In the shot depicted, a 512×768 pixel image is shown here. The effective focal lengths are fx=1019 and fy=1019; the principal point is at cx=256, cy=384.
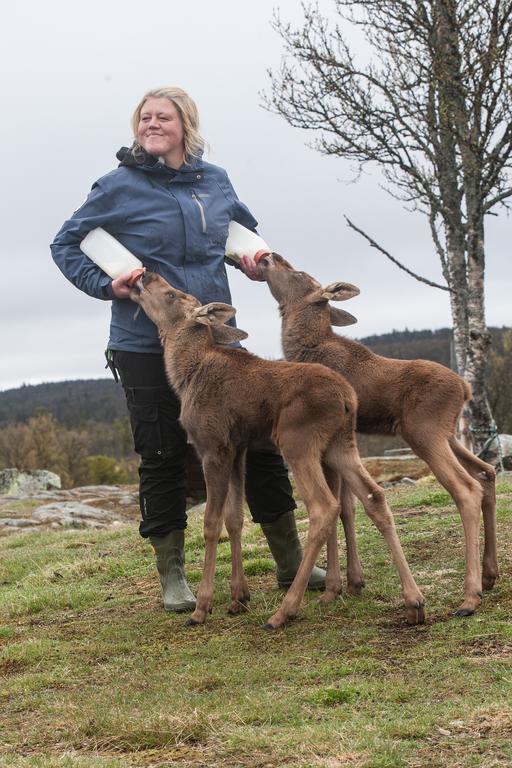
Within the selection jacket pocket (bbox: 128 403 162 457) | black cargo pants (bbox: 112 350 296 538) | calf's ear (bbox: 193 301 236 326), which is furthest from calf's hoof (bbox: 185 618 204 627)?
calf's ear (bbox: 193 301 236 326)

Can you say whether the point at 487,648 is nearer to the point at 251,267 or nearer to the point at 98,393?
the point at 251,267

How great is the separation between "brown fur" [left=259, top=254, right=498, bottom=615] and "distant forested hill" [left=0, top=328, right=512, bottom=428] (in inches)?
1650

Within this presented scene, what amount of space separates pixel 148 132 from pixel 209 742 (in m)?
4.46

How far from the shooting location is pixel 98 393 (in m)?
156

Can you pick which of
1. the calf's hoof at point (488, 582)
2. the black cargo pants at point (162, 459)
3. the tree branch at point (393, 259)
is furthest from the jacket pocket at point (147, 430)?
the tree branch at point (393, 259)

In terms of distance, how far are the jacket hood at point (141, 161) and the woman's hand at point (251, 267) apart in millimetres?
818

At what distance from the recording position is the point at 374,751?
14.1ft

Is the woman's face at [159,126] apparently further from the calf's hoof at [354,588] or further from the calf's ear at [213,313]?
the calf's hoof at [354,588]

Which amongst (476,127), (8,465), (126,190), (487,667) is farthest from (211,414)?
(8,465)

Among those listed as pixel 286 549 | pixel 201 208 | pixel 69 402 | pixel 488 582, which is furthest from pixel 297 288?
pixel 69 402

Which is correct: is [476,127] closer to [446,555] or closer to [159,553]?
[446,555]

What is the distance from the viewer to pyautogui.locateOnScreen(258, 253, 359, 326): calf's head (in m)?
7.38

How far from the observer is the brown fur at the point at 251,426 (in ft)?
21.3

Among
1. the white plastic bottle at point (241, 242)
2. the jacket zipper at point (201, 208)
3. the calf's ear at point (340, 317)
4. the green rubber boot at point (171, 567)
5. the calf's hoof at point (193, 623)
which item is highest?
the jacket zipper at point (201, 208)
